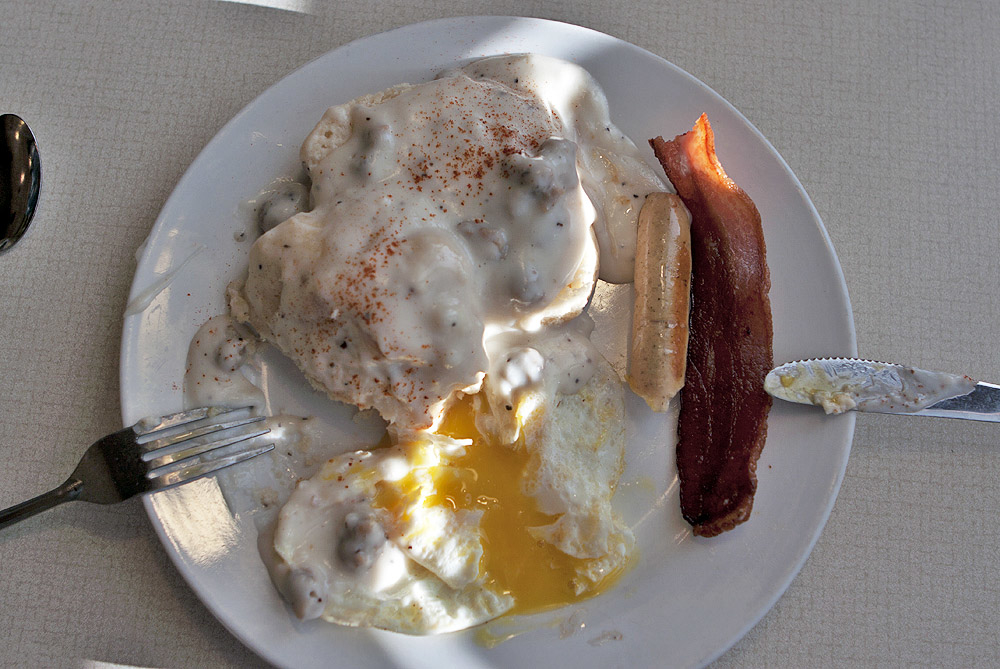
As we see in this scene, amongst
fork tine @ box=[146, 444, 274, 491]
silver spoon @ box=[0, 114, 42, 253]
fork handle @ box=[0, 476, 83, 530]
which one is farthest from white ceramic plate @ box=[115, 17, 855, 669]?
silver spoon @ box=[0, 114, 42, 253]

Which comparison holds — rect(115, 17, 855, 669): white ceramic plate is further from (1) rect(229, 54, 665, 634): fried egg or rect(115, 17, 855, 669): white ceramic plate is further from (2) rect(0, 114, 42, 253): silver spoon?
(2) rect(0, 114, 42, 253): silver spoon

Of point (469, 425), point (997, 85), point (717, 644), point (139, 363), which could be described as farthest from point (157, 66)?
point (997, 85)

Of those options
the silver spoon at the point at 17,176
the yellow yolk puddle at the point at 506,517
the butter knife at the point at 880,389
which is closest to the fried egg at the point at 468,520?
the yellow yolk puddle at the point at 506,517

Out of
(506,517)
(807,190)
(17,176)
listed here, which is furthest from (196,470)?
(807,190)

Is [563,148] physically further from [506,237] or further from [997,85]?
[997,85]

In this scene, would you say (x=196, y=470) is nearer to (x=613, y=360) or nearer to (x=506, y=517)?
(x=506, y=517)

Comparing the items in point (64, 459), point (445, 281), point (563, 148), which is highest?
point (563, 148)
